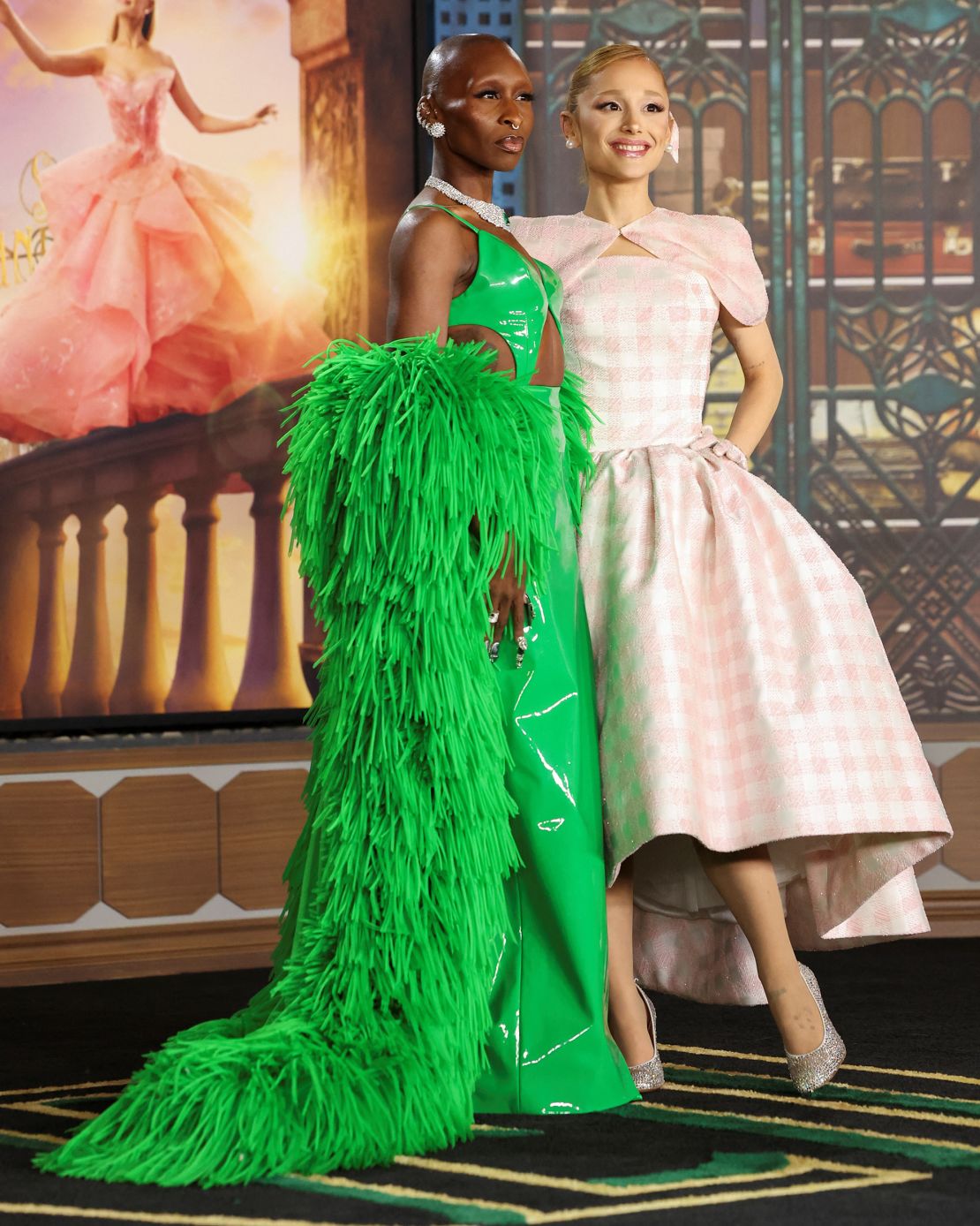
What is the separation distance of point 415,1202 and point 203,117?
9.21 feet

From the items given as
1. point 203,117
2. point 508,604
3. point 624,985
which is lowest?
point 624,985

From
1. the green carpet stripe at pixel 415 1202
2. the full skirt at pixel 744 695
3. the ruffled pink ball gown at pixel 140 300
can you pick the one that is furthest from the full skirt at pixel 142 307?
the green carpet stripe at pixel 415 1202

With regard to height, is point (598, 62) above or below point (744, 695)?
above

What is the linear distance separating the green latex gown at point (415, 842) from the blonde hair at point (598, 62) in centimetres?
45

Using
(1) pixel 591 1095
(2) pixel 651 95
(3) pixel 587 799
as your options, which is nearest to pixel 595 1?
(2) pixel 651 95

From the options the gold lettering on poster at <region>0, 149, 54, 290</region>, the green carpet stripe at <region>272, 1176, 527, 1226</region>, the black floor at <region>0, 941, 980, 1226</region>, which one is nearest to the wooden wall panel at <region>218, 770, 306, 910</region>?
the black floor at <region>0, 941, 980, 1226</region>

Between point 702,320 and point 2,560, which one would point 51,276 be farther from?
point 702,320

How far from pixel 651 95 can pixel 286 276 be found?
1.59 m

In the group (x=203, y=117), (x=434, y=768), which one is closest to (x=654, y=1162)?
(x=434, y=768)

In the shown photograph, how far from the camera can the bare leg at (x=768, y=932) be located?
245cm

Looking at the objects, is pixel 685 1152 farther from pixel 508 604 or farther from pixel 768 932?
pixel 508 604

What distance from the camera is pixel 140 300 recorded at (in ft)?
13.0

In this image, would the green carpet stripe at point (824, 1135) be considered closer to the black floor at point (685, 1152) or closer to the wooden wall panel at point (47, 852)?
the black floor at point (685, 1152)

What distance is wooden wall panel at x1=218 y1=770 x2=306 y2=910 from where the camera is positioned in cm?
397
